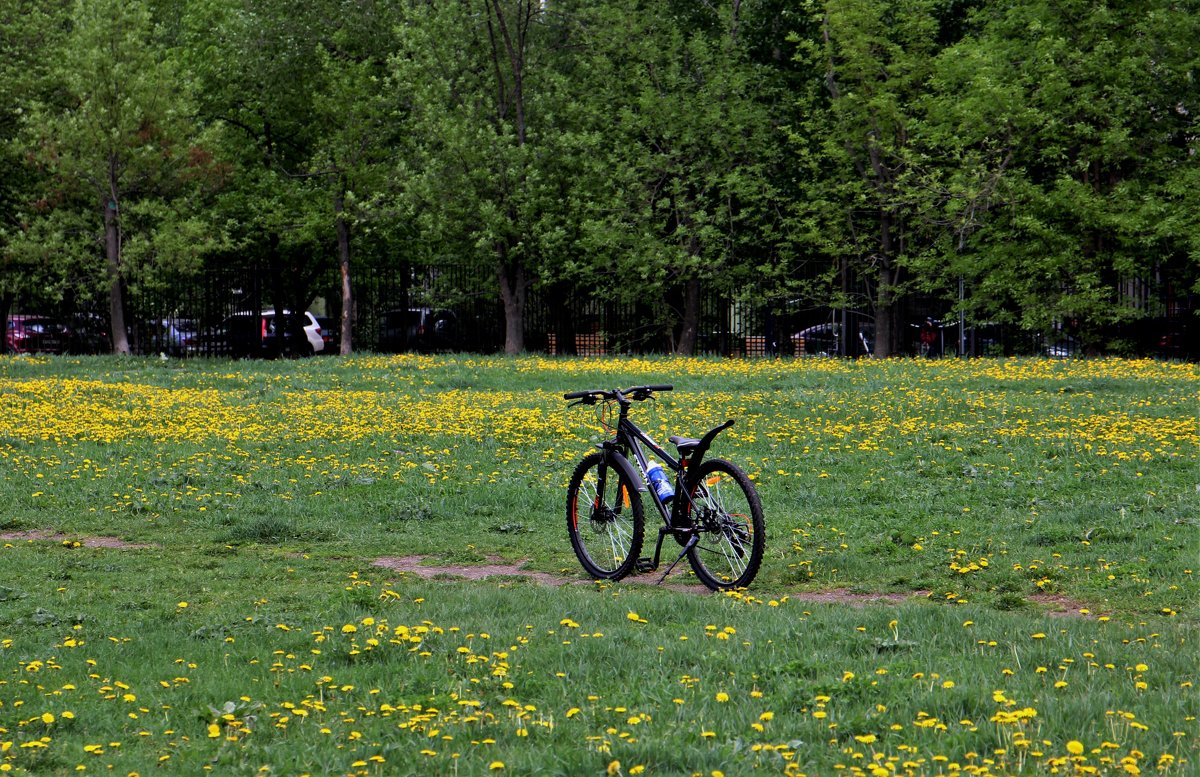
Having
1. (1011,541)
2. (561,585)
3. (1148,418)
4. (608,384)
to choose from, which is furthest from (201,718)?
(608,384)

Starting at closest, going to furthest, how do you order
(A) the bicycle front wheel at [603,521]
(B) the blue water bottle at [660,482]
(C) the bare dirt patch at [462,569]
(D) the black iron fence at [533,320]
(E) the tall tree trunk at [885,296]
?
(B) the blue water bottle at [660,482] < (A) the bicycle front wheel at [603,521] < (C) the bare dirt patch at [462,569] < (E) the tall tree trunk at [885,296] < (D) the black iron fence at [533,320]

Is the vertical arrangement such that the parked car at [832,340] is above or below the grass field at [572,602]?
above

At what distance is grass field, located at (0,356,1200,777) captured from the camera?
4.55m

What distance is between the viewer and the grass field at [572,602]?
4.55 meters

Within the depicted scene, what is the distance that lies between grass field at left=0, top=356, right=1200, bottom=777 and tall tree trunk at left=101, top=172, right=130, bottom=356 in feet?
45.9

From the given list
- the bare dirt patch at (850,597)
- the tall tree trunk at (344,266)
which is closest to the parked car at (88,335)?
the tall tree trunk at (344,266)

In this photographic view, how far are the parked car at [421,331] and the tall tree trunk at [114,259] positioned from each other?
6825 millimetres

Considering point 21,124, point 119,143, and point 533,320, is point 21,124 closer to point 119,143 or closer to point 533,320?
point 119,143

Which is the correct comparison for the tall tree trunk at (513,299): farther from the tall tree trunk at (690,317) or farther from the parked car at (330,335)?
the parked car at (330,335)

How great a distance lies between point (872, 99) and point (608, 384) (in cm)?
→ 1197

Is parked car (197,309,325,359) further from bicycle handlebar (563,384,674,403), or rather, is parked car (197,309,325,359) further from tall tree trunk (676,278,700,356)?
bicycle handlebar (563,384,674,403)

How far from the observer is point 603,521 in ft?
27.7

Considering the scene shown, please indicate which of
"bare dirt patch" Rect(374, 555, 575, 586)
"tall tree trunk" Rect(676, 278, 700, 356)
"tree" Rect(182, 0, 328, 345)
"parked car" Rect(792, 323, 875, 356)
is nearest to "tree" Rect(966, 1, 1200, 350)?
"parked car" Rect(792, 323, 875, 356)

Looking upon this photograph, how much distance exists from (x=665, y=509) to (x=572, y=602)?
3.42 ft
